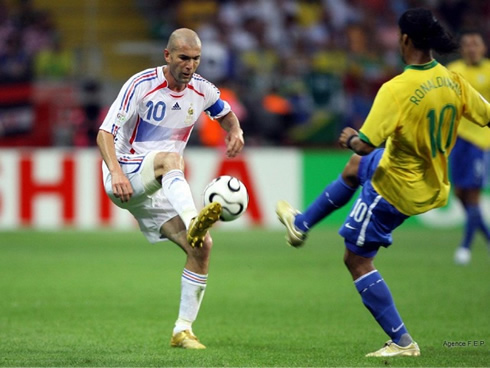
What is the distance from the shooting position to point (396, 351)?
6.18 metres

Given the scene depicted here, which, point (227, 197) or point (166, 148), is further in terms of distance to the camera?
point (166, 148)

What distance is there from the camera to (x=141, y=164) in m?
6.66

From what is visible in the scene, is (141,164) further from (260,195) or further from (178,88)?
(260,195)

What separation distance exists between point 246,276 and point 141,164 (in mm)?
4509

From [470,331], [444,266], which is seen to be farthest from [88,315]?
[444,266]

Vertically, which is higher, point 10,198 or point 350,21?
point 350,21

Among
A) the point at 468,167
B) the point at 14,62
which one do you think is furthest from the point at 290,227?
the point at 14,62

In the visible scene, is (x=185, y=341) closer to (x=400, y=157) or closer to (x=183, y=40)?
(x=400, y=157)

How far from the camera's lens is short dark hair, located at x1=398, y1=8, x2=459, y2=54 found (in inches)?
228

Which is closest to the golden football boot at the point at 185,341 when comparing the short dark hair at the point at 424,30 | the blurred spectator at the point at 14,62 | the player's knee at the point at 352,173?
the player's knee at the point at 352,173

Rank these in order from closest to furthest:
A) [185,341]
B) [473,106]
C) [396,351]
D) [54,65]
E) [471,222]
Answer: [473,106], [396,351], [185,341], [471,222], [54,65]

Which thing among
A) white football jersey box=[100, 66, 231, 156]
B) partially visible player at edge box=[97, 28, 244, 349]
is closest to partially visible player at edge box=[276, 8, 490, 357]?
partially visible player at edge box=[97, 28, 244, 349]

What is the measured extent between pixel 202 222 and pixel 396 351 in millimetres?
1495

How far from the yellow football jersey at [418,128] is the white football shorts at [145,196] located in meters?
1.54
